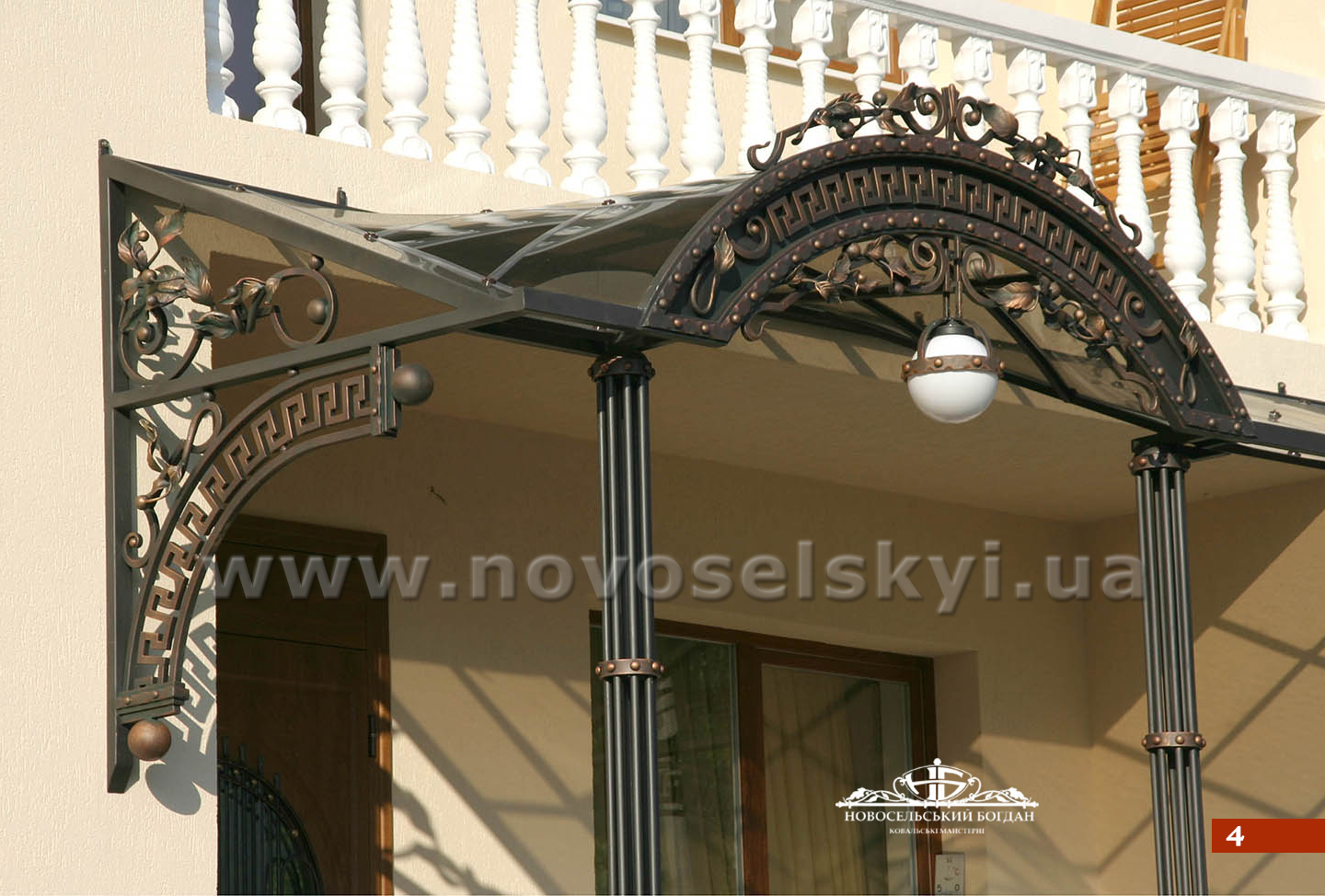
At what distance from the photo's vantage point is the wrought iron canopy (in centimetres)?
465

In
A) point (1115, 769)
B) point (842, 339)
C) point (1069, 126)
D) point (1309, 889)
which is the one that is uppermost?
point (1069, 126)

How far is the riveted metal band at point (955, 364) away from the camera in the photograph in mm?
5254

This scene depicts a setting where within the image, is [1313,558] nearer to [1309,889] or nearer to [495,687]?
[1309,889]

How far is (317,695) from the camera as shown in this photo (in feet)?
23.1

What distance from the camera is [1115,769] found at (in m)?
9.04

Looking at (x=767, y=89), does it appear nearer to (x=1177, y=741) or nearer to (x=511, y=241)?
(x=511, y=241)

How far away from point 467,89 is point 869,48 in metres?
1.62

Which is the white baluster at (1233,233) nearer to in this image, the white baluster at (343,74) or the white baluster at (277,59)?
the white baluster at (343,74)

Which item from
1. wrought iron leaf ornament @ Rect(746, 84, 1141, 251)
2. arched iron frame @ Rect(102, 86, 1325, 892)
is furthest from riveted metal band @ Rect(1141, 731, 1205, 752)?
wrought iron leaf ornament @ Rect(746, 84, 1141, 251)

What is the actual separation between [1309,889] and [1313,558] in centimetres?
134

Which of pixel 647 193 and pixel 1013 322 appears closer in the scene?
pixel 647 193

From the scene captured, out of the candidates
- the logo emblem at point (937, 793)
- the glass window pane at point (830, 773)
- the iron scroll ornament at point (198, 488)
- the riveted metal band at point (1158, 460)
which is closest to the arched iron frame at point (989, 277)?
the riveted metal band at point (1158, 460)

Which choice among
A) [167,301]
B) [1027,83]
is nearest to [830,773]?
[1027,83]

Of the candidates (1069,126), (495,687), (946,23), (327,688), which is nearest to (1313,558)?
(1069,126)
